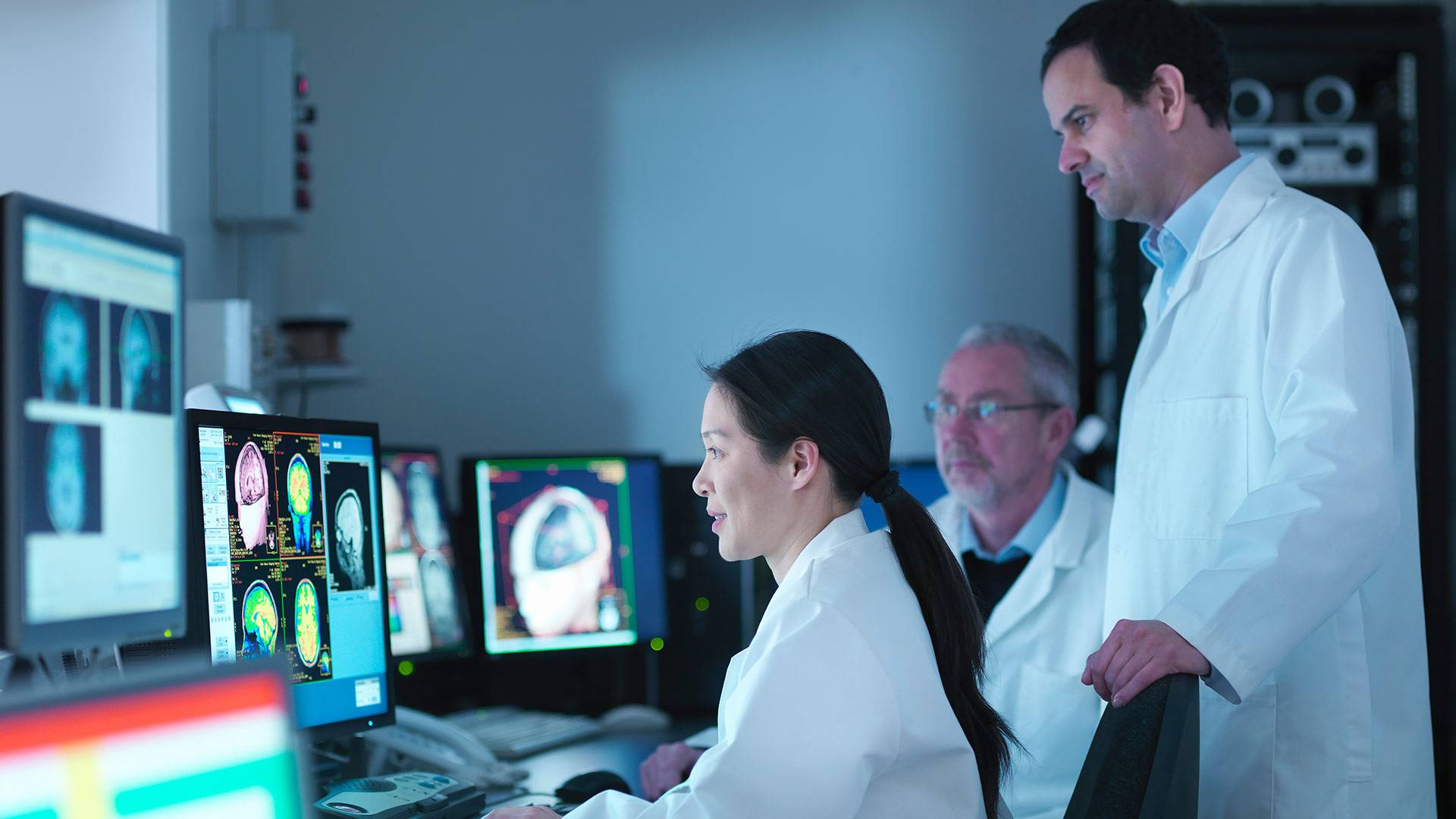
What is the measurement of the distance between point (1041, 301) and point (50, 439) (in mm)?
2801

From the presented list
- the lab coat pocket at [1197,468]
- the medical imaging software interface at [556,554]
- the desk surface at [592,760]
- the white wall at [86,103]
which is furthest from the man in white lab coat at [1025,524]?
the white wall at [86,103]

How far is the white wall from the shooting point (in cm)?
226

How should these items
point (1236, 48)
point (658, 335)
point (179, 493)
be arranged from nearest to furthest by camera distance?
point (179, 493), point (1236, 48), point (658, 335)

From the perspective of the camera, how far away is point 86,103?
89.9 inches

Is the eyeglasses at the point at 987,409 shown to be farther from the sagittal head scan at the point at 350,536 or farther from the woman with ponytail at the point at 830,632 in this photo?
the sagittal head scan at the point at 350,536

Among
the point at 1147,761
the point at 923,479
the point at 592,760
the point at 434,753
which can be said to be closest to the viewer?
the point at 1147,761

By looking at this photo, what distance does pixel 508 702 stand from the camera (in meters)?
2.55

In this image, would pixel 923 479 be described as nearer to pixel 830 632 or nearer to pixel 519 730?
pixel 519 730

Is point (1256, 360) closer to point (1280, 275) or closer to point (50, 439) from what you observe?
point (1280, 275)

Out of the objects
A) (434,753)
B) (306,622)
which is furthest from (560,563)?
(306,622)

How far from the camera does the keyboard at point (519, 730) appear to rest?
6.48 feet

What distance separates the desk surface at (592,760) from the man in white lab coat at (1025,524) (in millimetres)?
587

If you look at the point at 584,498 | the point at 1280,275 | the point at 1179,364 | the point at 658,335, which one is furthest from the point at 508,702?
the point at 1280,275

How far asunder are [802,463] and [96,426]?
727 mm
